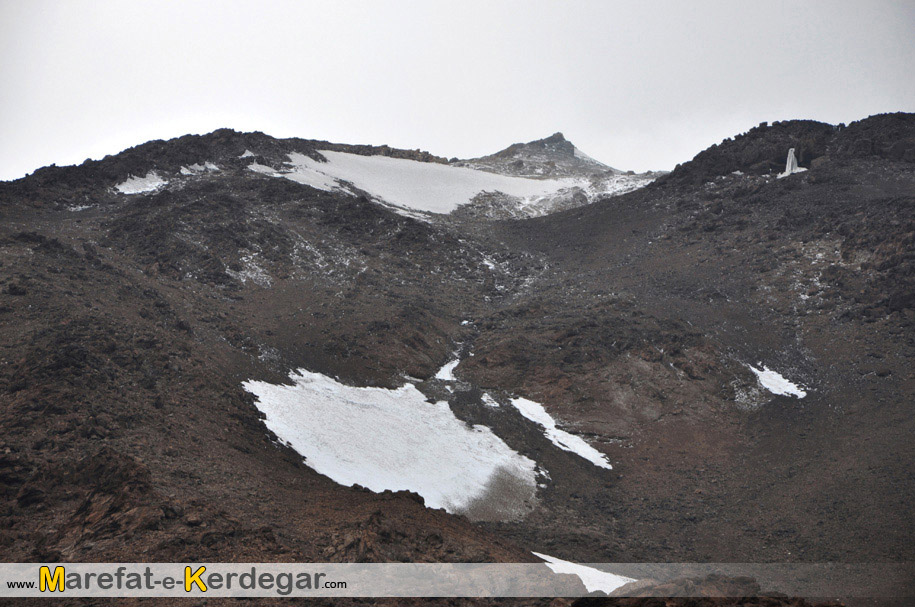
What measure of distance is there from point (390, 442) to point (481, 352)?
10893 mm

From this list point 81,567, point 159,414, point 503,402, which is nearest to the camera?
point 81,567

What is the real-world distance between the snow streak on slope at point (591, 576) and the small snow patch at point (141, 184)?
37459 mm

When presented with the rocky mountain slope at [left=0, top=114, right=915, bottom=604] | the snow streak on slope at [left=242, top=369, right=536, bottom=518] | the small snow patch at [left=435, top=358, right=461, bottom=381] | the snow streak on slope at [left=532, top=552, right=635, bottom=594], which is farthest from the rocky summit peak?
the snow streak on slope at [left=532, top=552, right=635, bottom=594]

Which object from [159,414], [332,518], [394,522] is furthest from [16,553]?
[159,414]

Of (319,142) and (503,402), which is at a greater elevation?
(319,142)

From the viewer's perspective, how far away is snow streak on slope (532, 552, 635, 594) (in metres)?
13.2

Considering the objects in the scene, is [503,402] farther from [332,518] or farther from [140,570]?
[140,570]

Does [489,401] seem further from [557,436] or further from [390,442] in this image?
[390,442]

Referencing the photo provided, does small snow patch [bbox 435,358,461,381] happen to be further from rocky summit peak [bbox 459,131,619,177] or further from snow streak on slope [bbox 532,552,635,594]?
rocky summit peak [bbox 459,131,619,177]

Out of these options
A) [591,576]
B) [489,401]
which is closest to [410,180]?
[489,401]

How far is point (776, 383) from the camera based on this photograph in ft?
92.7

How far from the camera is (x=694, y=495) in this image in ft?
71.8

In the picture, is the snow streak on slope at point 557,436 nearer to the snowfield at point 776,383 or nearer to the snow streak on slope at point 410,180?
the snowfield at point 776,383

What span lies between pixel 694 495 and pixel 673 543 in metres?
3.62
